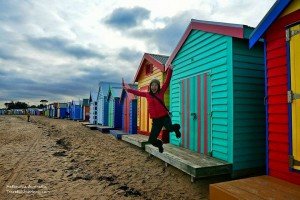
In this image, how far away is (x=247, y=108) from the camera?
647 cm

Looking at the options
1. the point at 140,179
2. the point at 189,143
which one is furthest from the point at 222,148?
the point at 140,179

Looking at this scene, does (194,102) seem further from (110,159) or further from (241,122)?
(110,159)

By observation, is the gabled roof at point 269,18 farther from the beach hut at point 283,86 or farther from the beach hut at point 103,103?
the beach hut at point 103,103

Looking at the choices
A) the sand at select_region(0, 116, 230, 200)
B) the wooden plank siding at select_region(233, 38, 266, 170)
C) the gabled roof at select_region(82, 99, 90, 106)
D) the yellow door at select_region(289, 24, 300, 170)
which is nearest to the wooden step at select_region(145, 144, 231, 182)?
the wooden plank siding at select_region(233, 38, 266, 170)

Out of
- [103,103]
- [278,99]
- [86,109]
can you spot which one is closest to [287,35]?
[278,99]

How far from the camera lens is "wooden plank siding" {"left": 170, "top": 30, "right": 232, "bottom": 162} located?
21.1 ft

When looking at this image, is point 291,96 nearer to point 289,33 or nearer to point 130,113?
point 289,33

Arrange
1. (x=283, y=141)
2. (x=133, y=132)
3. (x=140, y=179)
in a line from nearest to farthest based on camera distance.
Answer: (x=283, y=141) < (x=140, y=179) < (x=133, y=132)

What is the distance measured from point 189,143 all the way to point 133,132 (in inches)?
270

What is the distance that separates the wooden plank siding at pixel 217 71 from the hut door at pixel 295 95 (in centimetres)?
175

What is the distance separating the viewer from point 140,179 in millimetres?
7148

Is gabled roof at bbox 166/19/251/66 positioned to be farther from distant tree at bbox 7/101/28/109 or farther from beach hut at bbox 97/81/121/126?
distant tree at bbox 7/101/28/109

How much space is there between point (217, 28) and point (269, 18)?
175 centimetres

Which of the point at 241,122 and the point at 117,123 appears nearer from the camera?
the point at 241,122
